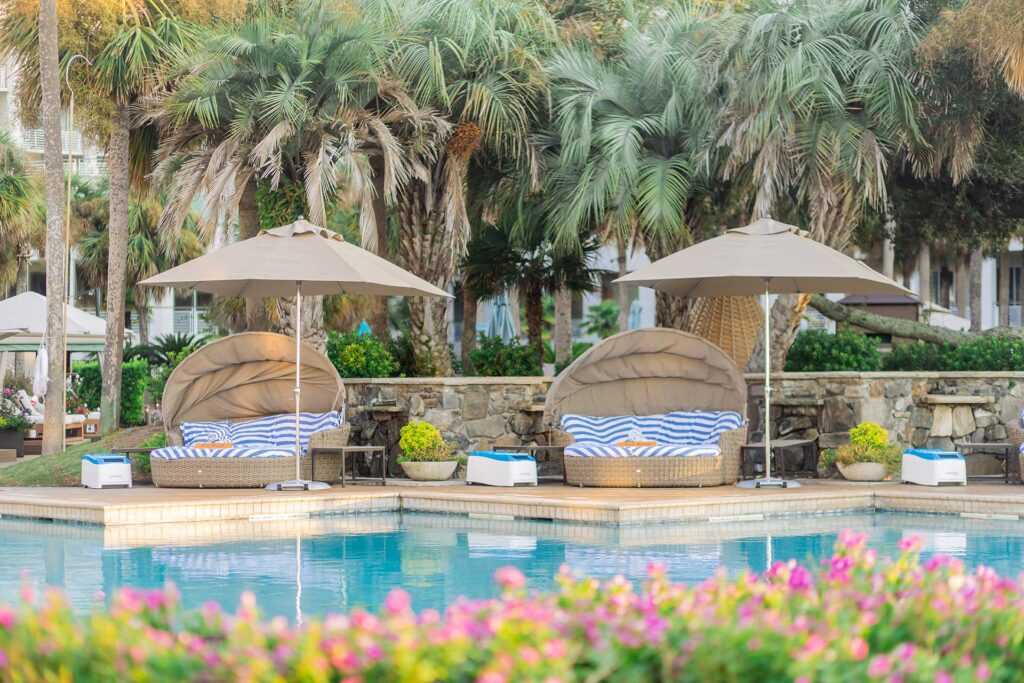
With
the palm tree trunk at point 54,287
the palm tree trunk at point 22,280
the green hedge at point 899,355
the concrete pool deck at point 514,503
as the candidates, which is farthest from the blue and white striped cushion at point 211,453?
the palm tree trunk at point 22,280

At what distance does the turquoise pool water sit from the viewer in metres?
9.04

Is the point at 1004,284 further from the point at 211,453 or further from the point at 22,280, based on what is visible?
the point at 211,453

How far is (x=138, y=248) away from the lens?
36.3 meters

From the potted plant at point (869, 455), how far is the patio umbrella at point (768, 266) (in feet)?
2.91

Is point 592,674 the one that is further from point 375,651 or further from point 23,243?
point 23,243

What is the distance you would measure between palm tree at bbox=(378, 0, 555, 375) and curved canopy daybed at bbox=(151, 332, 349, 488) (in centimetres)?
284

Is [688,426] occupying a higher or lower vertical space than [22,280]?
lower

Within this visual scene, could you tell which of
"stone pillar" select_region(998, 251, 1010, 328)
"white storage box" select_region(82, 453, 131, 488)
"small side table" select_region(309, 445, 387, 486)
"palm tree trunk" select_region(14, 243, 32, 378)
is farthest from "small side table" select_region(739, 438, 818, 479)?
"stone pillar" select_region(998, 251, 1010, 328)

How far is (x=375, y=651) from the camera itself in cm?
413

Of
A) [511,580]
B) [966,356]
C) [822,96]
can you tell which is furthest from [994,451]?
[511,580]

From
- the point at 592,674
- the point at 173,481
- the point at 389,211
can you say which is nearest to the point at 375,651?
the point at 592,674

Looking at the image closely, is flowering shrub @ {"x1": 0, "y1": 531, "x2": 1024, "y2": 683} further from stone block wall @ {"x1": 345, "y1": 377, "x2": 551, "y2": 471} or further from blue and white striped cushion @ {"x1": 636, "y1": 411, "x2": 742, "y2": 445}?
stone block wall @ {"x1": 345, "y1": 377, "x2": 551, "y2": 471}

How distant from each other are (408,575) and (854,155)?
863 centimetres

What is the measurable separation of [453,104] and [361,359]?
137 inches
